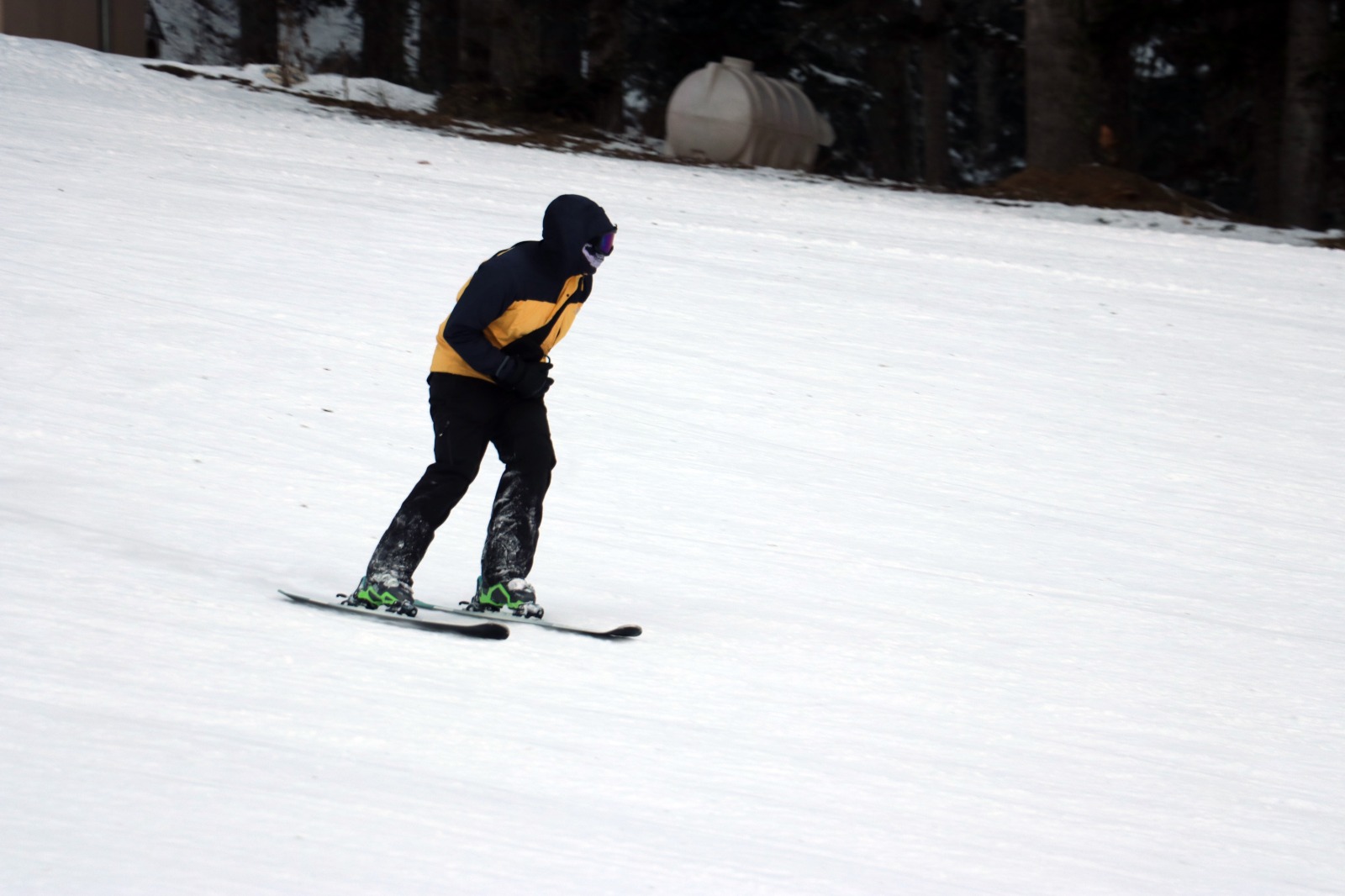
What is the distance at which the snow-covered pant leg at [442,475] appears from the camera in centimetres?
476

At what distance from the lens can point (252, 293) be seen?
31.6ft

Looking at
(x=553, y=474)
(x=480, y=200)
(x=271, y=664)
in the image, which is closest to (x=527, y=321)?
(x=271, y=664)

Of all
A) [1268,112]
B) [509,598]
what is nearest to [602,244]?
[509,598]

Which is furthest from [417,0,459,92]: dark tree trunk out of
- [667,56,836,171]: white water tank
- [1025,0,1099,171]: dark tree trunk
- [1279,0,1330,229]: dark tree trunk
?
[1279,0,1330,229]: dark tree trunk

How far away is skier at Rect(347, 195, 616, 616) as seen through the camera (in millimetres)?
4652

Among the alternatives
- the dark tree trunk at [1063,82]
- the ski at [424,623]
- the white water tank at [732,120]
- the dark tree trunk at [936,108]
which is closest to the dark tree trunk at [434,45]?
the white water tank at [732,120]

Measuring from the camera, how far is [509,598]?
4961 millimetres

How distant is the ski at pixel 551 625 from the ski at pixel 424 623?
0.44 feet

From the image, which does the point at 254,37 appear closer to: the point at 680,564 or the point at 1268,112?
the point at 1268,112

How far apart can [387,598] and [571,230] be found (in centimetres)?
131

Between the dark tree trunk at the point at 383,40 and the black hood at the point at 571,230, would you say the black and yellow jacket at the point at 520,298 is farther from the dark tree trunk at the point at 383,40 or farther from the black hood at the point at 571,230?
the dark tree trunk at the point at 383,40

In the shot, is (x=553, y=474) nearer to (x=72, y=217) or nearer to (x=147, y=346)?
(x=147, y=346)

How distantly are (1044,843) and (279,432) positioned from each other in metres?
4.57

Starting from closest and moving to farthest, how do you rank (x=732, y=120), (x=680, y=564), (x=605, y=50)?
(x=680, y=564) → (x=732, y=120) → (x=605, y=50)
